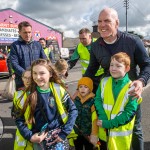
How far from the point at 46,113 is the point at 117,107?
729 millimetres

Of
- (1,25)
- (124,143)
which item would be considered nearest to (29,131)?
(124,143)

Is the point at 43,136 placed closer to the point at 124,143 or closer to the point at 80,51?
the point at 124,143

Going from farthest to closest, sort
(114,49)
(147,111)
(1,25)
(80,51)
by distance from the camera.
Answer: (1,25), (147,111), (80,51), (114,49)

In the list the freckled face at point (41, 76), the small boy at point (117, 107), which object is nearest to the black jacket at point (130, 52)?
the small boy at point (117, 107)

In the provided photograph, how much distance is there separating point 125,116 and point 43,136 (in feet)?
2.77

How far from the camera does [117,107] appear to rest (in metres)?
3.05

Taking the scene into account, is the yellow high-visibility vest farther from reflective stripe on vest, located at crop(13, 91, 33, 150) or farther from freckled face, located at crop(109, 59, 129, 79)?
reflective stripe on vest, located at crop(13, 91, 33, 150)

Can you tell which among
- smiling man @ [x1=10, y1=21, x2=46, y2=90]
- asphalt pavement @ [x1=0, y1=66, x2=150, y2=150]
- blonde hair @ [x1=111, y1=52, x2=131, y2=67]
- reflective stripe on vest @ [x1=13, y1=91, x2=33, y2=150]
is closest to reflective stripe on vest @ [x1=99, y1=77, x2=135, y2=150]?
blonde hair @ [x1=111, y1=52, x2=131, y2=67]

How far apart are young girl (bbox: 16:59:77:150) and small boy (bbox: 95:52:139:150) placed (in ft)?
1.14

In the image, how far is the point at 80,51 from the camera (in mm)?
5734

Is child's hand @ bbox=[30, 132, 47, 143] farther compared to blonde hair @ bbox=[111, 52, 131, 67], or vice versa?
blonde hair @ bbox=[111, 52, 131, 67]

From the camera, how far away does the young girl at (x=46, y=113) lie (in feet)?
10.1

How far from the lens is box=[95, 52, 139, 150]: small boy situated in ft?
9.91

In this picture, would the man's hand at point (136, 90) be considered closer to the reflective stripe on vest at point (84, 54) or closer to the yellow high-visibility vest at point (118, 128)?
the yellow high-visibility vest at point (118, 128)
